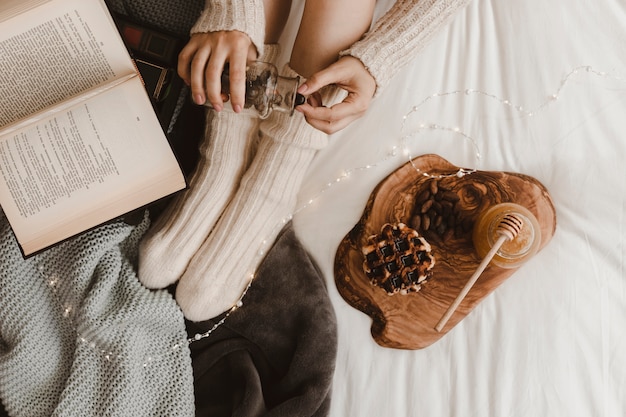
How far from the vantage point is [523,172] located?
658mm

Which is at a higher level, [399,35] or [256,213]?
[399,35]

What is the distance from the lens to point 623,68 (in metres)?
0.67

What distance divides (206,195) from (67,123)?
203mm

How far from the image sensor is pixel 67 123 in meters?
0.51

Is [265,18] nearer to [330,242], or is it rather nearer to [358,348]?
[330,242]

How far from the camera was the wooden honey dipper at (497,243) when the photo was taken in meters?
0.56

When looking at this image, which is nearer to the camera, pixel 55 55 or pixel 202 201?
pixel 55 55

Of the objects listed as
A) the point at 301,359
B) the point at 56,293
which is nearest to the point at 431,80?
the point at 301,359

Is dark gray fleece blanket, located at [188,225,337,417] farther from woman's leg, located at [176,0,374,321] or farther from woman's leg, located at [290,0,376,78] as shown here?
woman's leg, located at [290,0,376,78]

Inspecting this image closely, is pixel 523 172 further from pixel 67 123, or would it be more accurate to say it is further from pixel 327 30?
pixel 67 123

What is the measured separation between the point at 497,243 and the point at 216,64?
1.28 ft

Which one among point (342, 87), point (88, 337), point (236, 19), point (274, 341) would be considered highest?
point (236, 19)

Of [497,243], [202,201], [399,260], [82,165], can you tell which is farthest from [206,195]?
[497,243]

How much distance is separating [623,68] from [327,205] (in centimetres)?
47
